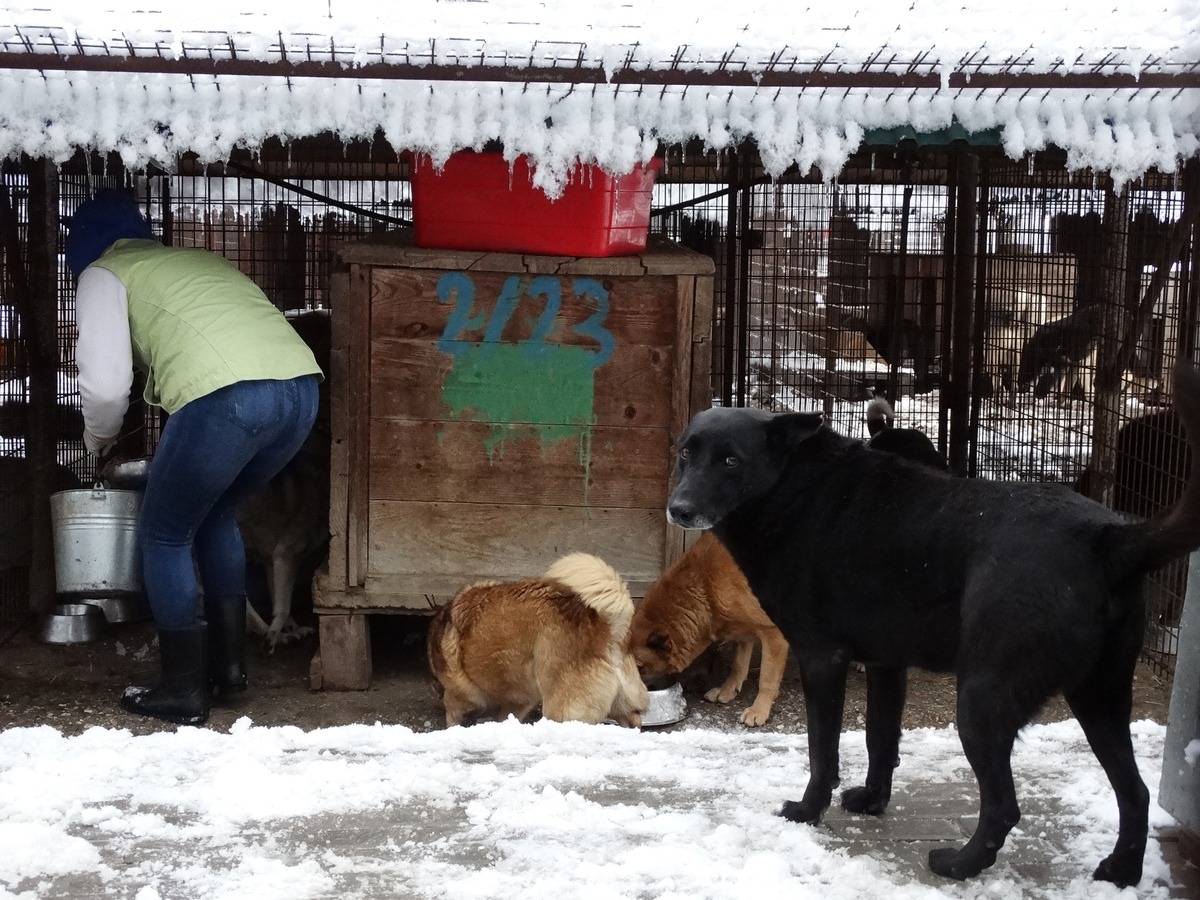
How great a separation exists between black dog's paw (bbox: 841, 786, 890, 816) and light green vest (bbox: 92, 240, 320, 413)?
8.91 feet

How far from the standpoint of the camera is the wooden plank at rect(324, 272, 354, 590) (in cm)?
541

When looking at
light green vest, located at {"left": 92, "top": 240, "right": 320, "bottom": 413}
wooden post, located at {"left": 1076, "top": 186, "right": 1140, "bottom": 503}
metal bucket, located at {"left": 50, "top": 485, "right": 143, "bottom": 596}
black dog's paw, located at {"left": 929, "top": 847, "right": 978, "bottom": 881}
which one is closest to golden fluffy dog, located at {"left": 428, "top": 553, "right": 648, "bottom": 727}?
light green vest, located at {"left": 92, "top": 240, "right": 320, "bottom": 413}

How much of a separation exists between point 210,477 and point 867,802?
8.95 ft

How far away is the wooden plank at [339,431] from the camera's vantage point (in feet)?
17.7

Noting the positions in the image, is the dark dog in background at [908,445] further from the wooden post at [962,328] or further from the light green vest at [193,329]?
the light green vest at [193,329]

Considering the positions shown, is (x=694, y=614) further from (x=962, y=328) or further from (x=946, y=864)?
(x=962, y=328)

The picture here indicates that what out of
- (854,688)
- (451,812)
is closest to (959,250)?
(854,688)

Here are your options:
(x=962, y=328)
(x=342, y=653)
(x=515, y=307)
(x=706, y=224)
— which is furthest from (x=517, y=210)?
(x=706, y=224)

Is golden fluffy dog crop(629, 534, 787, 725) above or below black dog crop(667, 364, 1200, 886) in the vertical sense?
below

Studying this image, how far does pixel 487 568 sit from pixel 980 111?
9.30ft

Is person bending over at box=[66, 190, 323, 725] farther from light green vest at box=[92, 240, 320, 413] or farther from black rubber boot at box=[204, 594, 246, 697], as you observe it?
black rubber boot at box=[204, 594, 246, 697]

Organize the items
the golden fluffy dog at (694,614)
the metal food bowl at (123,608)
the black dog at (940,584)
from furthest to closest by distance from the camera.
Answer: the metal food bowl at (123,608) → the golden fluffy dog at (694,614) → the black dog at (940,584)

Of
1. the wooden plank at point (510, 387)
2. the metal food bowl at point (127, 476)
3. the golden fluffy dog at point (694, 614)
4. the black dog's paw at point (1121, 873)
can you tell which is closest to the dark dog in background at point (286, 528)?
the metal food bowl at point (127, 476)

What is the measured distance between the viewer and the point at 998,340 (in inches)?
299
